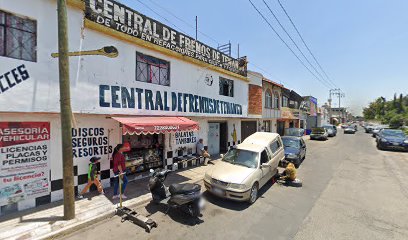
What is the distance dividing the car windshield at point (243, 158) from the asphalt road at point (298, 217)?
48.2 inches

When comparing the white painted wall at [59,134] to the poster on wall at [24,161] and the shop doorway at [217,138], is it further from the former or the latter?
the shop doorway at [217,138]

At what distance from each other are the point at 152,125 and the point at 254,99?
10.3 meters

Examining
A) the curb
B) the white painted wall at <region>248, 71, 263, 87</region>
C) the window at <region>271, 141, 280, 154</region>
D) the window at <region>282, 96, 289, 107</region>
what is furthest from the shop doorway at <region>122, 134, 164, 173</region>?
the window at <region>282, 96, 289, 107</region>

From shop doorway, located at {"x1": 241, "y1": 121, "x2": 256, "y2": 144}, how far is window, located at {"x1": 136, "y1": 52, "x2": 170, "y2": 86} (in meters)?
8.77

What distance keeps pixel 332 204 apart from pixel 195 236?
473cm

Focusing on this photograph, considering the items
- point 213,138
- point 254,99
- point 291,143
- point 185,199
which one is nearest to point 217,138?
point 213,138

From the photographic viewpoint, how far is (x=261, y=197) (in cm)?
710

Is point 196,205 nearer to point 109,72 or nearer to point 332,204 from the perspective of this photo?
point 332,204

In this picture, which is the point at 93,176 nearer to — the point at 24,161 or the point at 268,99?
the point at 24,161

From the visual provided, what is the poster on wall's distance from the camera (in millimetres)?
5199

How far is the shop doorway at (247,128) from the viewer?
51.9 ft

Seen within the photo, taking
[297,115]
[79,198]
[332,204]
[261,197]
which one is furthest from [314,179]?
[297,115]

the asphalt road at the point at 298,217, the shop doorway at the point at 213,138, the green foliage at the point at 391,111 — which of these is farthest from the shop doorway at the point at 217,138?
the green foliage at the point at 391,111

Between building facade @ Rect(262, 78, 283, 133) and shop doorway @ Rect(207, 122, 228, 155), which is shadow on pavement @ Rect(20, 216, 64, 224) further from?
building facade @ Rect(262, 78, 283, 133)
